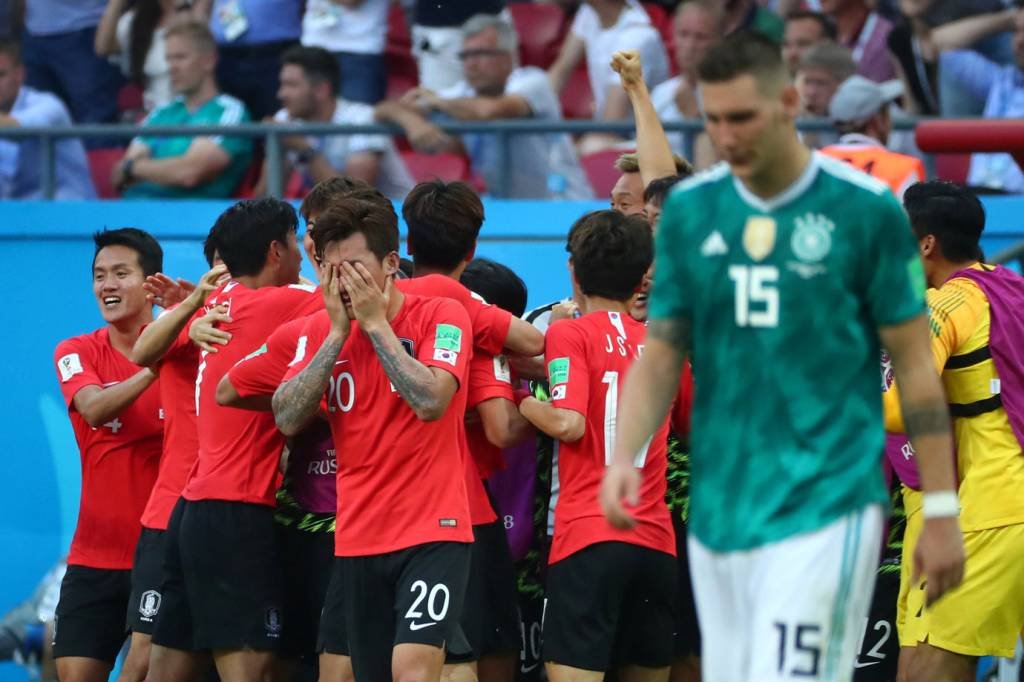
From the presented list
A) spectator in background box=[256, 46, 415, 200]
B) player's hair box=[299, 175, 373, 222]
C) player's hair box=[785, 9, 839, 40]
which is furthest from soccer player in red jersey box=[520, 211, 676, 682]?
player's hair box=[785, 9, 839, 40]

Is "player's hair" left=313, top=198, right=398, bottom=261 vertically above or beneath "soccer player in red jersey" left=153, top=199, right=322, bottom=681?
above

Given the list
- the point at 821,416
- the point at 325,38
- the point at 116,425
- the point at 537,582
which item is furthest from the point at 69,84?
the point at 821,416

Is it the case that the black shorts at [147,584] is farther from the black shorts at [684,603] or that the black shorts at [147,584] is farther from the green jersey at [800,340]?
the green jersey at [800,340]

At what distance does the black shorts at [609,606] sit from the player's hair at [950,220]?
1.65 metres

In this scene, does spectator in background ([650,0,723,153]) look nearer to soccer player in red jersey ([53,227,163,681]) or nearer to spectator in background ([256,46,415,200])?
spectator in background ([256,46,415,200])

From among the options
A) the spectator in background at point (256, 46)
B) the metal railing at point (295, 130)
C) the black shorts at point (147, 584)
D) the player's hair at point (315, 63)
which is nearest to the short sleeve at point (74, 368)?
the black shorts at point (147, 584)

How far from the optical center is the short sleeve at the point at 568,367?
6.11 m

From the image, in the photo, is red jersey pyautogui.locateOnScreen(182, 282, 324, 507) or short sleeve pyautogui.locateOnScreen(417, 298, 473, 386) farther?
red jersey pyautogui.locateOnScreen(182, 282, 324, 507)

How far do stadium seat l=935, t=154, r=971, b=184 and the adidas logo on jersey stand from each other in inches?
230

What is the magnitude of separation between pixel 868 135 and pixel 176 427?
13.9 feet

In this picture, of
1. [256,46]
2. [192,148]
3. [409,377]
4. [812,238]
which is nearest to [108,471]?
[409,377]

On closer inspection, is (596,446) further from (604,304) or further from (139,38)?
(139,38)

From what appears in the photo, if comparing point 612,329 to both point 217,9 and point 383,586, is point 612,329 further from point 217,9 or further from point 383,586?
point 217,9

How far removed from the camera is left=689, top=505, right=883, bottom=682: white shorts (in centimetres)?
421
